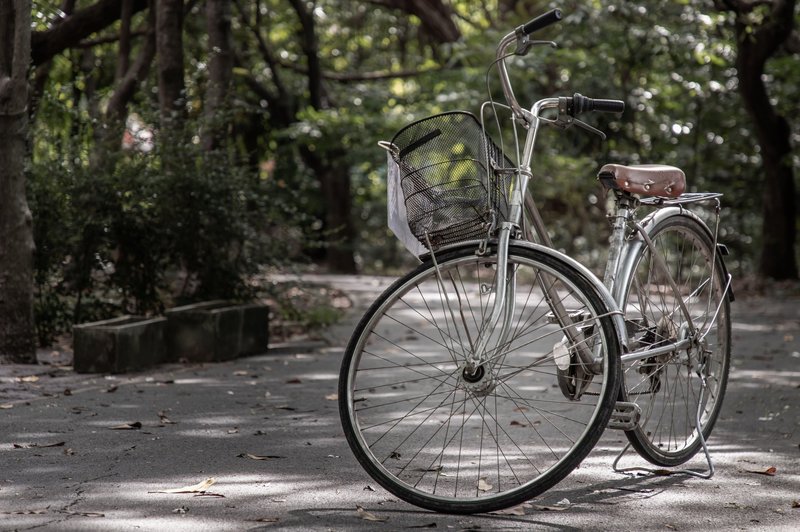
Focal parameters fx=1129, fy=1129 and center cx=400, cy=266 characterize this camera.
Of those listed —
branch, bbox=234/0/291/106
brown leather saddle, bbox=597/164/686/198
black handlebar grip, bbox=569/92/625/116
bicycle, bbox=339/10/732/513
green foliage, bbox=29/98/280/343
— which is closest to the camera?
bicycle, bbox=339/10/732/513

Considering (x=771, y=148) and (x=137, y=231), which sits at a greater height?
(x=771, y=148)

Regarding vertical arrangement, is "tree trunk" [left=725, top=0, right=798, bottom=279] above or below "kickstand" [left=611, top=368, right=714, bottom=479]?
above

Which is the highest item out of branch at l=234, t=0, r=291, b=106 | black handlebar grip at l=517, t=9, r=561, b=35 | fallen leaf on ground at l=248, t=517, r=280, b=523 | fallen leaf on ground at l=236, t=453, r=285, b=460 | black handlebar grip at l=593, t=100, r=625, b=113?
branch at l=234, t=0, r=291, b=106

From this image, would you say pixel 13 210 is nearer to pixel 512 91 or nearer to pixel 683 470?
pixel 512 91

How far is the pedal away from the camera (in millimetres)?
3966

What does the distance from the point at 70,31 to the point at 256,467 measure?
23.1 ft

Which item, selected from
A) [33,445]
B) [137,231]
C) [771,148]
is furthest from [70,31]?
[771,148]

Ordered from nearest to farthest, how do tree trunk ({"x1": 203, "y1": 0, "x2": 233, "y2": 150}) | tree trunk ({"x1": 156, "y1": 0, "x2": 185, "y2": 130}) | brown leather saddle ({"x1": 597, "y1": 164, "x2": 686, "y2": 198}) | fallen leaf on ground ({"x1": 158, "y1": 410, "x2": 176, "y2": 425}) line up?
brown leather saddle ({"x1": 597, "y1": 164, "x2": 686, "y2": 198})
fallen leaf on ground ({"x1": 158, "y1": 410, "x2": 176, "y2": 425})
tree trunk ({"x1": 203, "y1": 0, "x2": 233, "y2": 150})
tree trunk ({"x1": 156, "y1": 0, "x2": 185, "y2": 130})

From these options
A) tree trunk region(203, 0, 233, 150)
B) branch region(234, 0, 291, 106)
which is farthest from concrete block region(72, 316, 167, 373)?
branch region(234, 0, 291, 106)

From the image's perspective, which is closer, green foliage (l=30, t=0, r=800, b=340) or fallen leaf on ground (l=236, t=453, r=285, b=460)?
fallen leaf on ground (l=236, t=453, r=285, b=460)

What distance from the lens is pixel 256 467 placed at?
4.53 m

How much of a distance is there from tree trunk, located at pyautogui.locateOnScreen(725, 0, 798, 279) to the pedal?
10928 mm

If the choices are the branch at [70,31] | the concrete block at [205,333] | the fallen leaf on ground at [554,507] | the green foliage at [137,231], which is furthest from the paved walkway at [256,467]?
the branch at [70,31]

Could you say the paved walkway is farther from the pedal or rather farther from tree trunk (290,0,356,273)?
tree trunk (290,0,356,273)
